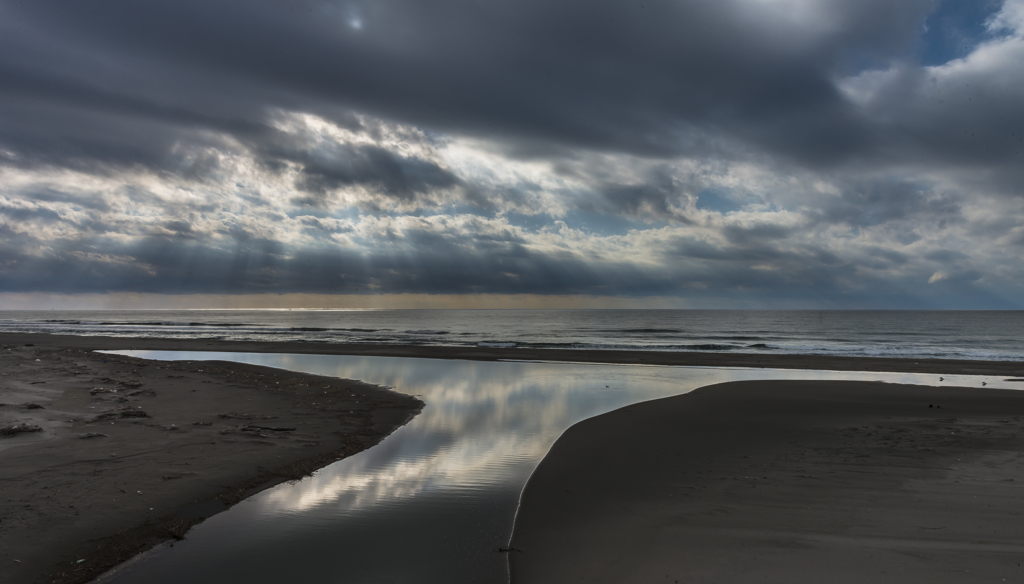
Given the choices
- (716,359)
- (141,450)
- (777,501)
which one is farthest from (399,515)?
(716,359)

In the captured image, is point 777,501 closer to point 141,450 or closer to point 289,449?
point 289,449

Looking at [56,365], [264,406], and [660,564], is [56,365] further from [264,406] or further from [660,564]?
[660,564]

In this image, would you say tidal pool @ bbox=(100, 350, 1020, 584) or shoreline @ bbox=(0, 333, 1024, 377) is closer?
tidal pool @ bbox=(100, 350, 1020, 584)

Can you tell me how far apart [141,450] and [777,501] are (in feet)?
35.2

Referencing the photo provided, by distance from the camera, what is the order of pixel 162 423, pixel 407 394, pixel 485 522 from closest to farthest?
pixel 485 522 < pixel 162 423 < pixel 407 394

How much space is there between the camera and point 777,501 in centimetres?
673

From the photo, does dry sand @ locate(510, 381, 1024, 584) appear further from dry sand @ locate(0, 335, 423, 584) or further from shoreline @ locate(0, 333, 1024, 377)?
shoreline @ locate(0, 333, 1024, 377)

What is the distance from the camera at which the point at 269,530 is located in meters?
5.86

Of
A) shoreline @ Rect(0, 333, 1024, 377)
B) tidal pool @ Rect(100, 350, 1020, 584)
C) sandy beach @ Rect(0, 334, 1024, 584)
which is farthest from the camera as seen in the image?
shoreline @ Rect(0, 333, 1024, 377)

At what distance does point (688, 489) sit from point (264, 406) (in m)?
11.4

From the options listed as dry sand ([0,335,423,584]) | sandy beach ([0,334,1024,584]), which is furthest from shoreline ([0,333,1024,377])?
dry sand ([0,335,423,584])

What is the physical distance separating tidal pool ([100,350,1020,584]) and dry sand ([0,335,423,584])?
533mm

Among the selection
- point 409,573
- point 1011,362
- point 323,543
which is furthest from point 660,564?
point 1011,362

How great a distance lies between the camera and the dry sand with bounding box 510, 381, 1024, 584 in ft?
16.3
